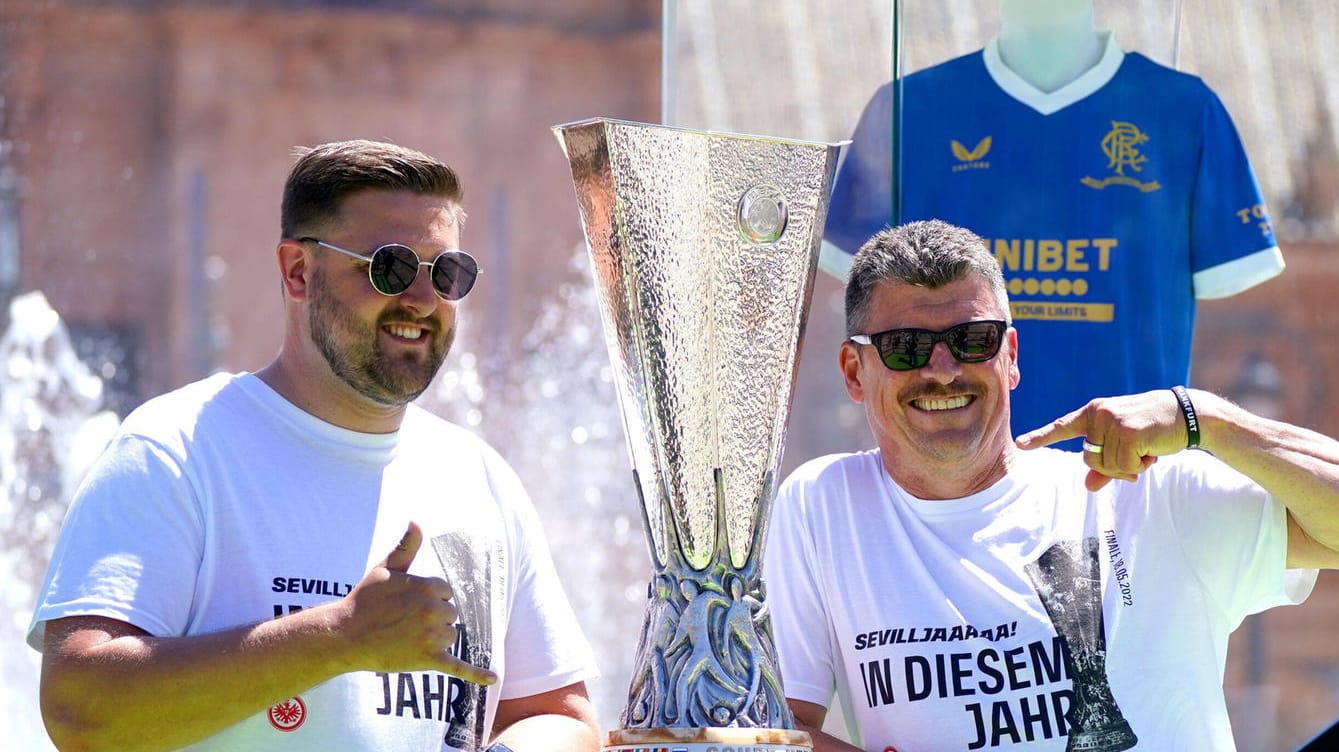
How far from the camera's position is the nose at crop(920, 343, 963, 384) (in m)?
2.08

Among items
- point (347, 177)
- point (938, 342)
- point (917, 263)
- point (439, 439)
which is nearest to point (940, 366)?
point (938, 342)

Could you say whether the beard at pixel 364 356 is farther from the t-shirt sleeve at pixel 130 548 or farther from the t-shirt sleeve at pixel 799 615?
the t-shirt sleeve at pixel 799 615

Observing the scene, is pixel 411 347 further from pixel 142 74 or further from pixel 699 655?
pixel 142 74

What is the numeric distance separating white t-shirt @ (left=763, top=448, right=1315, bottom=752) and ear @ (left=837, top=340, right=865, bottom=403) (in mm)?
122

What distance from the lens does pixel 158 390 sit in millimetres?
8516

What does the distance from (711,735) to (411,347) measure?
0.62m

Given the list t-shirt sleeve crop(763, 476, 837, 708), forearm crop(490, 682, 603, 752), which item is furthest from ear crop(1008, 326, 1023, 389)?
forearm crop(490, 682, 603, 752)

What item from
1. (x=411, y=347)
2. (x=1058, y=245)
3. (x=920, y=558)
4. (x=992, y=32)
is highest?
(x=992, y=32)

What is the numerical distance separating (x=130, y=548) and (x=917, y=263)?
0.99m

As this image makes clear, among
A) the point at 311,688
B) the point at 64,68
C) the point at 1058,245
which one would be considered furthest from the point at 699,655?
the point at 64,68

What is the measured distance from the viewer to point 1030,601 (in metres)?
2.10

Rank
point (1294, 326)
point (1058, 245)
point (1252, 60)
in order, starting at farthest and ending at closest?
point (1294, 326), point (1252, 60), point (1058, 245)

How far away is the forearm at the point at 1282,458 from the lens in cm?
203

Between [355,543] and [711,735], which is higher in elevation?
[355,543]
